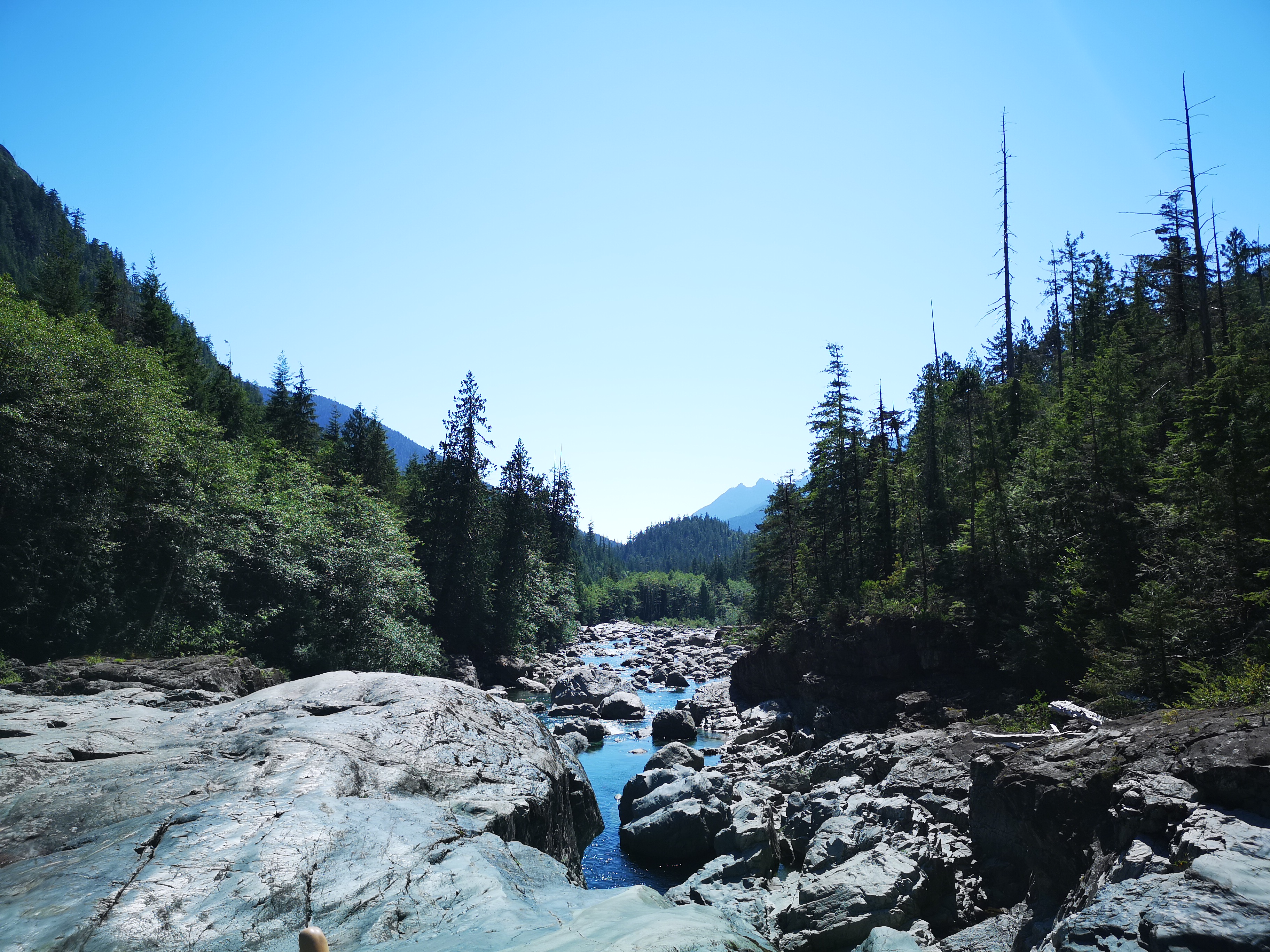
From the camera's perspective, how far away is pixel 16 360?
658 inches

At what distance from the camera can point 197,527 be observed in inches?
790

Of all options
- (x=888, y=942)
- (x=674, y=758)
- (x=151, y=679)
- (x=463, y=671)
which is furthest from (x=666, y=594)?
(x=888, y=942)

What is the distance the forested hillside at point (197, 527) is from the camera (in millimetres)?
16844

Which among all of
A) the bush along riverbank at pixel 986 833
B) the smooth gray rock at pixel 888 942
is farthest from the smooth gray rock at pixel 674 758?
the smooth gray rock at pixel 888 942

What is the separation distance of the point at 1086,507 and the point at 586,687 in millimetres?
25399

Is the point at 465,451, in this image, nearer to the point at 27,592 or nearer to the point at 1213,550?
the point at 27,592

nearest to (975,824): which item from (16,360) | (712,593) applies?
(16,360)

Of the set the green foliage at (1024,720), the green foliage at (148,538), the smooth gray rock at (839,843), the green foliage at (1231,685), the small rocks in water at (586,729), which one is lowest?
the small rocks in water at (586,729)

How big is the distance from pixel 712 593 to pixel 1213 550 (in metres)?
94.1

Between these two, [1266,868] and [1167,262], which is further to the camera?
[1167,262]

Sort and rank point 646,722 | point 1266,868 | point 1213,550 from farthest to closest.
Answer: point 646,722, point 1213,550, point 1266,868

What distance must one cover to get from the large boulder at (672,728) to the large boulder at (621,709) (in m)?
3.57

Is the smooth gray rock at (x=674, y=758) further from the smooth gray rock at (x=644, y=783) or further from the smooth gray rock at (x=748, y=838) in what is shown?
the smooth gray rock at (x=748, y=838)

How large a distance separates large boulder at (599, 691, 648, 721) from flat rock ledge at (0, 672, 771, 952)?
20864 millimetres
